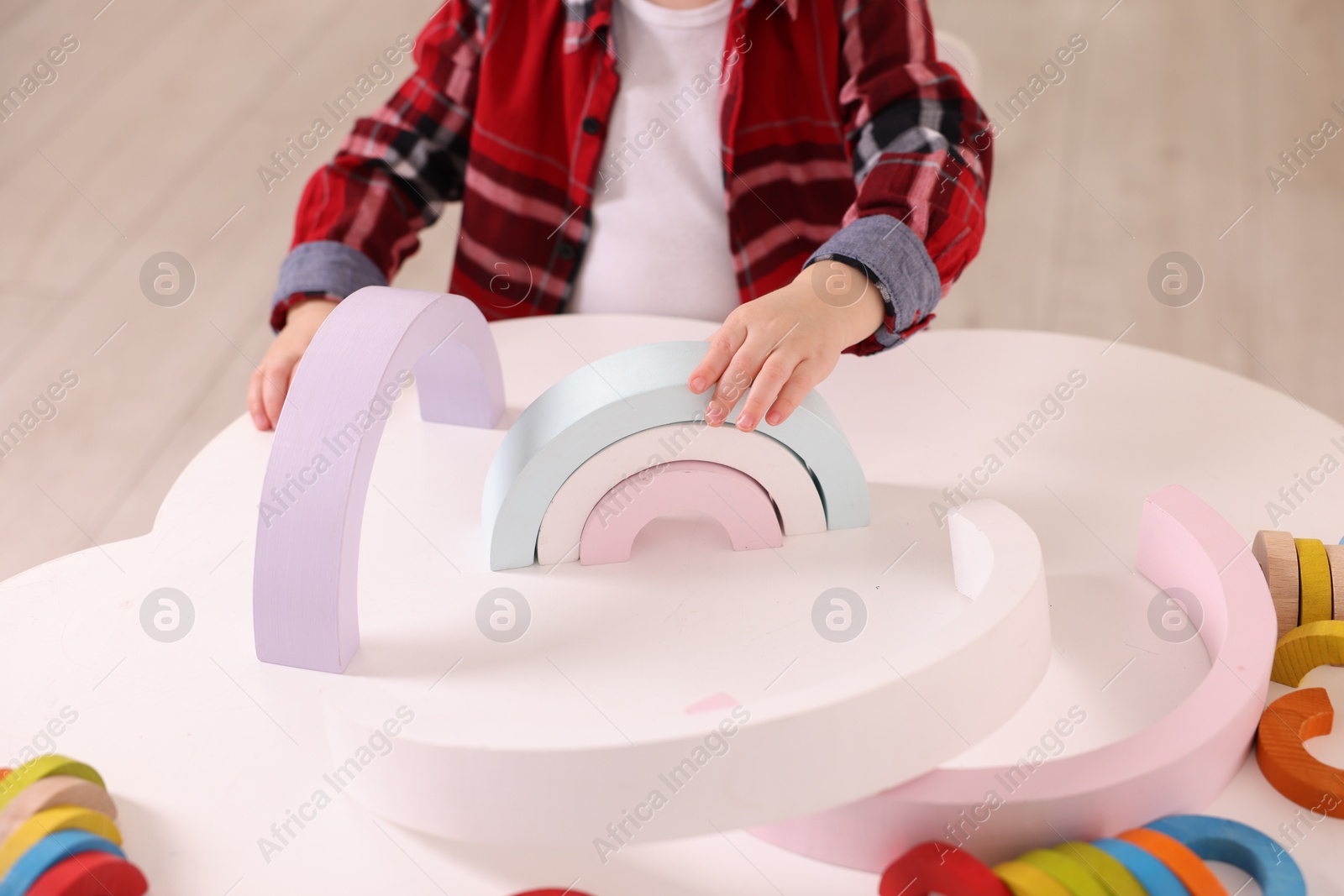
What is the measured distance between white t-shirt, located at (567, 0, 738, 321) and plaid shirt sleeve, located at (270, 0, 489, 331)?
0.14 m

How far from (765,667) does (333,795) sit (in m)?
0.23

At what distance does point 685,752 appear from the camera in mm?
541

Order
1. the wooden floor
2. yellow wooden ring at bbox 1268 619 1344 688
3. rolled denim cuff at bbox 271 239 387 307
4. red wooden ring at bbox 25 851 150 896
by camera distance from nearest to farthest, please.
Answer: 1. red wooden ring at bbox 25 851 150 896
2. yellow wooden ring at bbox 1268 619 1344 688
3. rolled denim cuff at bbox 271 239 387 307
4. the wooden floor

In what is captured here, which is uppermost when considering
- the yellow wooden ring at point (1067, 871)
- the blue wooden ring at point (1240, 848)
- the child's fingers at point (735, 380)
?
the child's fingers at point (735, 380)

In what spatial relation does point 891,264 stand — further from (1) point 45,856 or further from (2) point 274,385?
(1) point 45,856

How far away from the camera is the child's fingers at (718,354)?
0.67 m

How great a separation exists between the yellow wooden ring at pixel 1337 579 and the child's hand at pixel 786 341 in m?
0.31

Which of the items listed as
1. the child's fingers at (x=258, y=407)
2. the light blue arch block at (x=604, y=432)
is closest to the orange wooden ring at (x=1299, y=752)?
the light blue arch block at (x=604, y=432)

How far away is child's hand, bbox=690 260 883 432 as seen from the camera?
687 millimetres

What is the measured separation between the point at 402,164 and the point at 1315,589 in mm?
806

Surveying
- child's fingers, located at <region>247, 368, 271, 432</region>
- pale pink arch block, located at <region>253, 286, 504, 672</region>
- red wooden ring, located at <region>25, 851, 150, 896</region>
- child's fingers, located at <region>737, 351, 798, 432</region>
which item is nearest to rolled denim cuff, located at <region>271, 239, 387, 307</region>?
child's fingers, located at <region>247, 368, 271, 432</region>

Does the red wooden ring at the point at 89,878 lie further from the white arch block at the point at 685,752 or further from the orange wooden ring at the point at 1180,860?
the orange wooden ring at the point at 1180,860

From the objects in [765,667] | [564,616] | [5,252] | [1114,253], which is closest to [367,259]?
[564,616]

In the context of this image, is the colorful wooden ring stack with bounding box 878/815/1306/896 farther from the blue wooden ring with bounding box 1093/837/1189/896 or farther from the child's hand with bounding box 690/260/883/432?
the child's hand with bounding box 690/260/883/432
